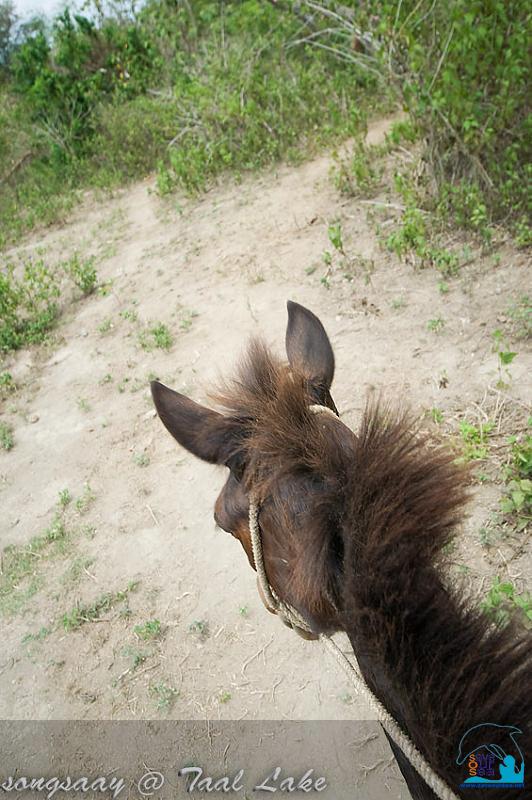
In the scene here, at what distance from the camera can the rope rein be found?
1065 mm

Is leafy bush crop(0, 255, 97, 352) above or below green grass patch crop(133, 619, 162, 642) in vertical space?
above

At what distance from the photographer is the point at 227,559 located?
3.31 metres

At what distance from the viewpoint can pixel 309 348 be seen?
1.92 metres

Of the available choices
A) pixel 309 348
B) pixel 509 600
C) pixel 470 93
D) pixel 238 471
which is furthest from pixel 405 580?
pixel 470 93

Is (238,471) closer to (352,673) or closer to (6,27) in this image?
(352,673)

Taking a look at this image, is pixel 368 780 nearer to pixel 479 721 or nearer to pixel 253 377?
pixel 479 721

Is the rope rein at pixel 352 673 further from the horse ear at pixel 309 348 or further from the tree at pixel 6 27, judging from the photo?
the tree at pixel 6 27

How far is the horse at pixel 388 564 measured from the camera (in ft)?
3.47

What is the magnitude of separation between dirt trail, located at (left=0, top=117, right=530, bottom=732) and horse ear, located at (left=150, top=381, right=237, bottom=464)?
1.56 m

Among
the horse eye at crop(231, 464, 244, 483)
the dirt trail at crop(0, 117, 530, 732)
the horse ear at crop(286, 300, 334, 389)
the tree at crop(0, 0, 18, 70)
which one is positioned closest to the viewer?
the horse eye at crop(231, 464, 244, 483)

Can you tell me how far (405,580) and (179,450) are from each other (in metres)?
3.11

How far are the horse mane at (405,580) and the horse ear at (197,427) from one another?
28 cm

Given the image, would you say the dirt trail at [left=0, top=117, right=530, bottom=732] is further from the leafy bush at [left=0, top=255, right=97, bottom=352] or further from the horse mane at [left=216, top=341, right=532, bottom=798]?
the horse mane at [left=216, top=341, right=532, bottom=798]

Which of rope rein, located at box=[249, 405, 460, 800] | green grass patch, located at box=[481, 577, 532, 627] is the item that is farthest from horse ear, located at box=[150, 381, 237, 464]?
green grass patch, located at box=[481, 577, 532, 627]
